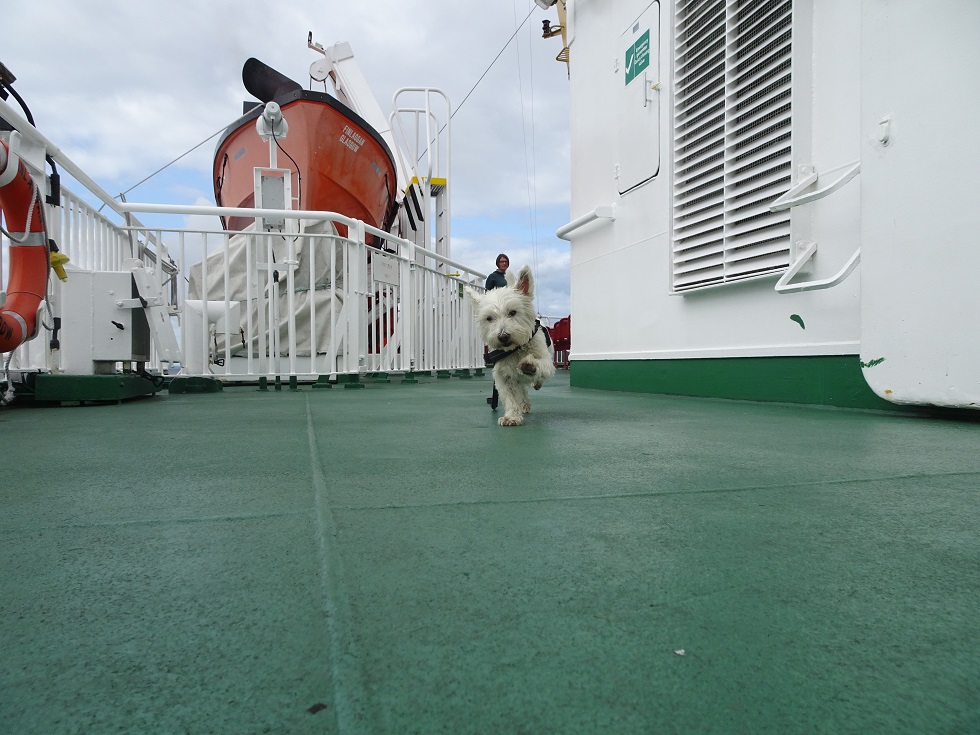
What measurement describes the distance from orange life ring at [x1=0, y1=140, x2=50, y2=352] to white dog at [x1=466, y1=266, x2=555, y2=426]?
8.42 feet

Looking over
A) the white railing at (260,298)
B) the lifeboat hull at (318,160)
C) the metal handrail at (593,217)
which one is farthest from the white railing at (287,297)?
the metal handrail at (593,217)

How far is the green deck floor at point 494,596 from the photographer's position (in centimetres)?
61

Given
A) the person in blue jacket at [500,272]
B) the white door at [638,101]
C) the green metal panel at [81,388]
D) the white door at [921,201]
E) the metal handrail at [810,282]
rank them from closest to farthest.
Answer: the white door at [921,201]
the metal handrail at [810,282]
the green metal panel at [81,388]
the white door at [638,101]
the person in blue jacket at [500,272]

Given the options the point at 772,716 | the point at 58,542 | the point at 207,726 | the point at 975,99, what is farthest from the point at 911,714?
the point at 975,99

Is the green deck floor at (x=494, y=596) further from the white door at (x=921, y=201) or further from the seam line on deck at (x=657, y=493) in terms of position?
the white door at (x=921, y=201)

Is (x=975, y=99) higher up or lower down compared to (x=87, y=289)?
higher up

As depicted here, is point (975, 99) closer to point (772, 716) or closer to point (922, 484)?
point (922, 484)

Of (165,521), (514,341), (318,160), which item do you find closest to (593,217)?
(514,341)

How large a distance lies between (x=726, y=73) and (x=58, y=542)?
4.56 metres

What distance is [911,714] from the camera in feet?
1.93

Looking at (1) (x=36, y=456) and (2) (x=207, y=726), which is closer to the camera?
(2) (x=207, y=726)

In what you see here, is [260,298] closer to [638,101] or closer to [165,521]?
[638,101]

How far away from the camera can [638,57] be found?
5.37m

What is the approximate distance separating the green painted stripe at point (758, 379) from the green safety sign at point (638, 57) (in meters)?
2.51
